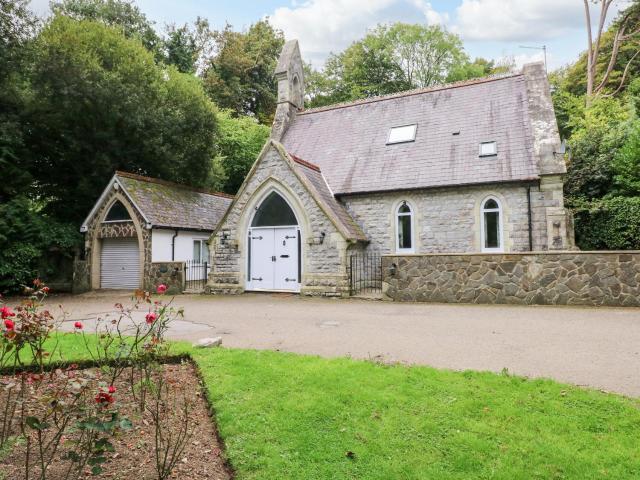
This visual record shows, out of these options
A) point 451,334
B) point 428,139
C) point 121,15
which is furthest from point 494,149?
point 121,15

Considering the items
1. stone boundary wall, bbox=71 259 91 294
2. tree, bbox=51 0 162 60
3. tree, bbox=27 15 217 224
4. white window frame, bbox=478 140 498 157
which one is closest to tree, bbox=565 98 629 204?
white window frame, bbox=478 140 498 157

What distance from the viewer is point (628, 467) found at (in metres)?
3.45

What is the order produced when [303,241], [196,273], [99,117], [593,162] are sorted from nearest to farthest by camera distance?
[303,241]
[593,162]
[196,273]
[99,117]

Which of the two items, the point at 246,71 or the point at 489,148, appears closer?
the point at 489,148

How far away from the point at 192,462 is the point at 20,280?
17.6m

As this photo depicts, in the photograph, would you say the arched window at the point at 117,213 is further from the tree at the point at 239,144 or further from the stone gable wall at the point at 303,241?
the tree at the point at 239,144

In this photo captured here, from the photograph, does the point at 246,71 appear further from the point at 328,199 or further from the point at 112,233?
the point at 328,199

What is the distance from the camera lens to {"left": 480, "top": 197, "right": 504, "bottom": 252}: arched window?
16.5 meters

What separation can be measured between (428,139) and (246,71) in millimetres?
27156

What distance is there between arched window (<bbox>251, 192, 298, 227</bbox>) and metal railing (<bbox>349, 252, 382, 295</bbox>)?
9.37 feet

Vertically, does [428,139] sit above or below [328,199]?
above

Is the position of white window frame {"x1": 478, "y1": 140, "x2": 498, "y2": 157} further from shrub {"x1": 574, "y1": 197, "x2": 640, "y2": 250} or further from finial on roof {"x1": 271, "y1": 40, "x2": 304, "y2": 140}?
finial on roof {"x1": 271, "y1": 40, "x2": 304, "y2": 140}

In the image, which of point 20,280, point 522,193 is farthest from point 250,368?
point 20,280

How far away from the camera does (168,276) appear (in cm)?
1784
